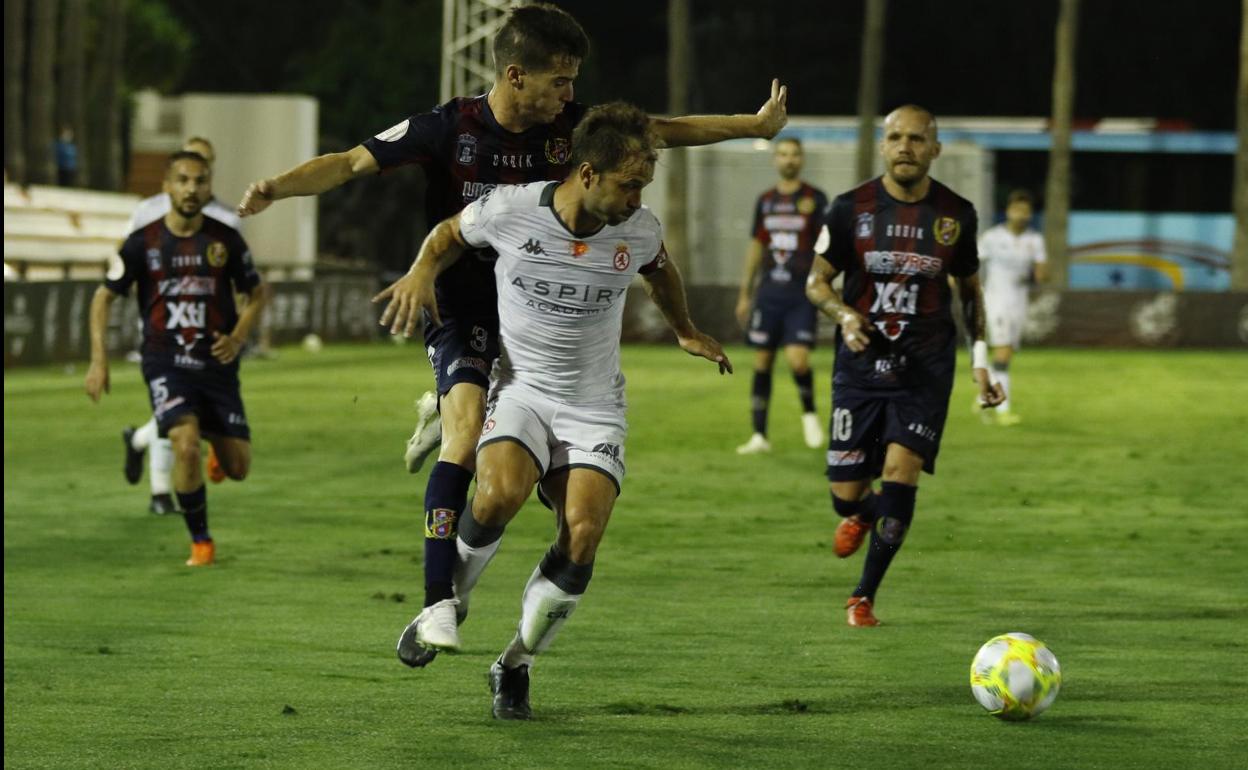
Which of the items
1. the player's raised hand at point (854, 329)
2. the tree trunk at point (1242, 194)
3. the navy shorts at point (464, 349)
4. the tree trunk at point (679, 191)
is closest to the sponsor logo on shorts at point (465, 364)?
the navy shorts at point (464, 349)

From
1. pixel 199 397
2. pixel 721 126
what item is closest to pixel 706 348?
pixel 721 126

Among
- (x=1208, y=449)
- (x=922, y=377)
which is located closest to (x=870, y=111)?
(x=1208, y=449)

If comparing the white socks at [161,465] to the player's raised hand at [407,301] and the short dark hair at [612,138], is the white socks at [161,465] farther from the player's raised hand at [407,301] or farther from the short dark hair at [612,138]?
the short dark hair at [612,138]

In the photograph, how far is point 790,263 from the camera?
56.2ft

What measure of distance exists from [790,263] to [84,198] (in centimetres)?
2140

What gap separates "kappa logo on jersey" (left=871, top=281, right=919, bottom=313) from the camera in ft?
31.1

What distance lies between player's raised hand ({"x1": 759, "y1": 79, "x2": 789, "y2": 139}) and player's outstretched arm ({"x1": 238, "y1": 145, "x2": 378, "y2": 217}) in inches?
52.5

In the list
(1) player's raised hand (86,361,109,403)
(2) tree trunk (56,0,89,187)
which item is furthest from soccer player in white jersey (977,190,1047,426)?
(2) tree trunk (56,0,89,187)

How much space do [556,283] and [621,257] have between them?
0.73 ft

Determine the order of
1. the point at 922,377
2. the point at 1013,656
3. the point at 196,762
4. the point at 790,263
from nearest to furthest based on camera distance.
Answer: the point at 196,762
the point at 1013,656
the point at 922,377
the point at 790,263

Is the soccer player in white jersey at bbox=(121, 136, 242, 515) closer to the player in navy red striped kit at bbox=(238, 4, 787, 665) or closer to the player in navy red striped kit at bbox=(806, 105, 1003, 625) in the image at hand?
the player in navy red striped kit at bbox=(806, 105, 1003, 625)

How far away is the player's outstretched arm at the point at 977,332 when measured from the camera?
9.33 metres

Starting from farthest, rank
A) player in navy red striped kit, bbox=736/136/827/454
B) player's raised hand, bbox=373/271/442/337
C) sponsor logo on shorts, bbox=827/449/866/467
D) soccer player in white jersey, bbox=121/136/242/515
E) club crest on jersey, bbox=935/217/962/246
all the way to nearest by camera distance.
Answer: player in navy red striped kit, bbox=736/136/827/454 → soccer player in white jersey, bbox=121/136/242/515 → sponsor logo on shorts, bbox=827/449/866/467 → club crest on jersey, bbox=935/217/962/246 → player's raised hand, bbox=373/271/442/337

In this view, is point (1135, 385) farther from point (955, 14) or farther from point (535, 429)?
point (955, 14)
